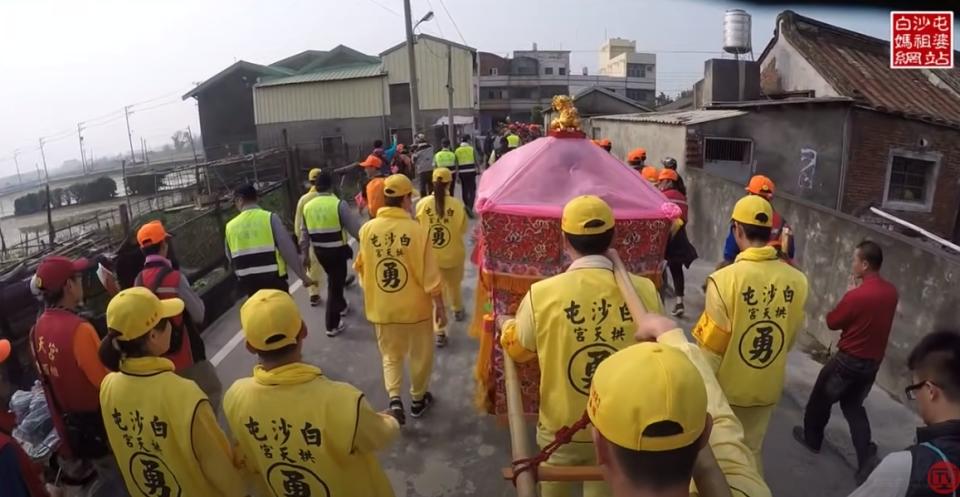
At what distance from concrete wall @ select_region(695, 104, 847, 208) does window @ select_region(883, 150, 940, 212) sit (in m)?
1.16

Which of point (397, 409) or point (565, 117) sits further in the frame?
point (397, 409)

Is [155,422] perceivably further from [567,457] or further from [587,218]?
[587,218]

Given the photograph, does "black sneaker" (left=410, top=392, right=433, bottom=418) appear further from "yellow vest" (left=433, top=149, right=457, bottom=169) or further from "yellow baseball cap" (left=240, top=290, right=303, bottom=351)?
"yellow vest" (left=433, top=149, right=457, bottom=169)

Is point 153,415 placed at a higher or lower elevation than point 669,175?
lower

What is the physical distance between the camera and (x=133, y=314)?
8.27 ft

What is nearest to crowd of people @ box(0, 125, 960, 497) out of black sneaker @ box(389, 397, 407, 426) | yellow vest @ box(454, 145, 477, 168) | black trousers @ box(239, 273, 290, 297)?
black sneaker @ box(389, 397, 407, 426)

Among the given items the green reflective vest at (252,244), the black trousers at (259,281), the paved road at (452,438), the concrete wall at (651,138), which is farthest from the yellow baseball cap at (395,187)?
the concrete wall at (651,138)

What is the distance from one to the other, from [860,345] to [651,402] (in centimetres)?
304

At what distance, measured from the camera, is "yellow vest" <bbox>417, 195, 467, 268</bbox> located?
6.01m

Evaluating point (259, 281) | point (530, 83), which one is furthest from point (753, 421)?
point (530, 83)

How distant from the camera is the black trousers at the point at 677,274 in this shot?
20.9 ft

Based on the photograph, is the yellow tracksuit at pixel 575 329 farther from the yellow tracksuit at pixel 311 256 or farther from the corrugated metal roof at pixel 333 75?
the corrugated metal roof at pixel 333 75

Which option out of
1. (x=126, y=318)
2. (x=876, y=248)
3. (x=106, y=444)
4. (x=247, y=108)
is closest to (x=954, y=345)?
(x=876, y=248)

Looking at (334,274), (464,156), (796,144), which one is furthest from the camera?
(464,156)
